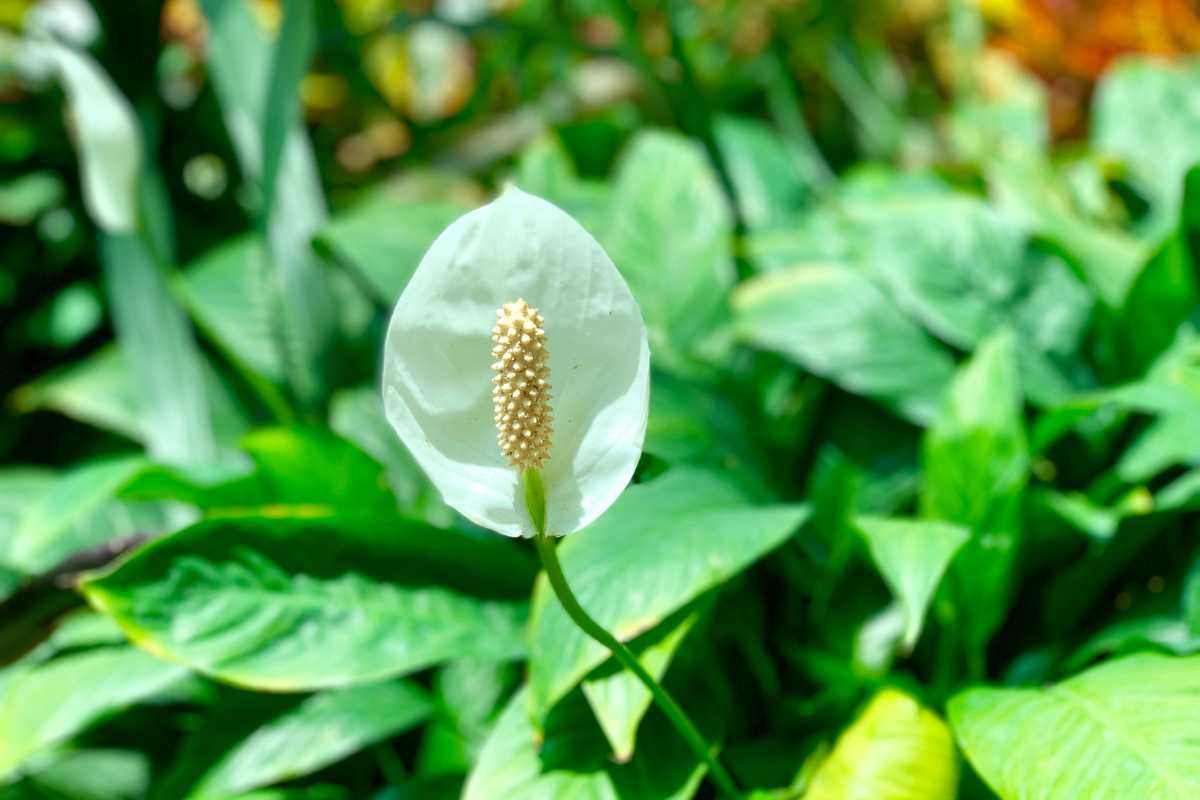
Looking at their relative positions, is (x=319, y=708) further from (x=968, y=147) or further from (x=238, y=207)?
(x=968, y=147)

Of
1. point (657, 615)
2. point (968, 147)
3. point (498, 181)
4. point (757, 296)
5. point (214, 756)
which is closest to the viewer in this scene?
point (657, 615)

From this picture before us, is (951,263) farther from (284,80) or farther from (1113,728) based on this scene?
(284,80)

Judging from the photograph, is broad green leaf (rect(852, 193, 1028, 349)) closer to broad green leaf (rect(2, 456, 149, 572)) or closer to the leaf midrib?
the leaf midrib

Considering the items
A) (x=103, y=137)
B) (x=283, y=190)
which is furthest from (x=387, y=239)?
(x=103, y=137)

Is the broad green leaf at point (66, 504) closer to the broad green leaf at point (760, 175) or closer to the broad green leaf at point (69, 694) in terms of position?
the broad green leaf at point (69, 694)

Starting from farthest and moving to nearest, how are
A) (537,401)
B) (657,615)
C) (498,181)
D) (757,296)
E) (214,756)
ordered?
(498,181) → (757,296) → (214,756) → (657,615) → (537,401)

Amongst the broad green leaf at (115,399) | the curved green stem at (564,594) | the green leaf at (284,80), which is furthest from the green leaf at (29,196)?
the curved green stem at (564,594)

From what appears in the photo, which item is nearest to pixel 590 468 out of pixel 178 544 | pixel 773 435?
pixel 178 544
